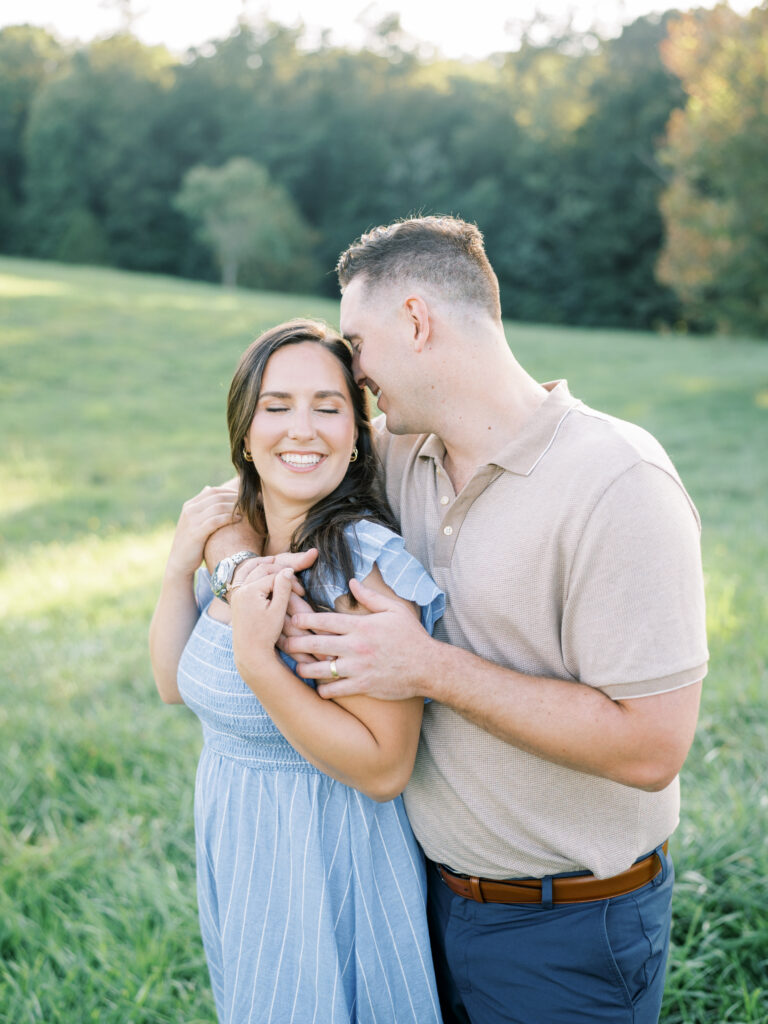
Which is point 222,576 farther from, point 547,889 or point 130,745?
point 130,745

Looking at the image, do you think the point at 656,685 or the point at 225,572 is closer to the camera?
the point at 656,685

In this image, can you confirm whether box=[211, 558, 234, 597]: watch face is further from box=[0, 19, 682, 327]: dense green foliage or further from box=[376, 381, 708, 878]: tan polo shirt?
box=[0, 19, 682, 327]: dense green foliage

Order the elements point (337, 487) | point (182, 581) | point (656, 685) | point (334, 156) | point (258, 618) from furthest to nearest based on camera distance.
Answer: point (334, 156), point (182, 581), point (337, 487), point (258, 618), point (656, 685)

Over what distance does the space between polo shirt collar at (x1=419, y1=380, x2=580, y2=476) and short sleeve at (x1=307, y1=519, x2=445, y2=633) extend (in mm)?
295

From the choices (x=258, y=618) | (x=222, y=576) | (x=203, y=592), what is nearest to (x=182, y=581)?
(x=203, y=592)

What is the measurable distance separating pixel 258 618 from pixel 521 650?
1.94 feet

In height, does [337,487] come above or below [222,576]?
above

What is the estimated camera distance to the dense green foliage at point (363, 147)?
40625 millimetres

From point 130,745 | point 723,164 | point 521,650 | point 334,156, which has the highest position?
point 334,156

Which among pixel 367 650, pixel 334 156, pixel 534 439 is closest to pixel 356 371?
pixel 534 439

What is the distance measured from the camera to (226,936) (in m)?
2.17

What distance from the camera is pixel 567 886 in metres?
2.07

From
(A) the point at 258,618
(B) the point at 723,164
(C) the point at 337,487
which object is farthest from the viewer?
(B) the point at 723,164

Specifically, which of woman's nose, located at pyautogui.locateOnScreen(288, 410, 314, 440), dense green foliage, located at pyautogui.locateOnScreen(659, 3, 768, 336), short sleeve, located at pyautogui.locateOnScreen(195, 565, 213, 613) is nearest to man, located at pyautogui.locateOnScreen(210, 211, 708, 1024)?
woman's nose, located at pyautogui.locateOnScreen(288, 410, 314, 440)
